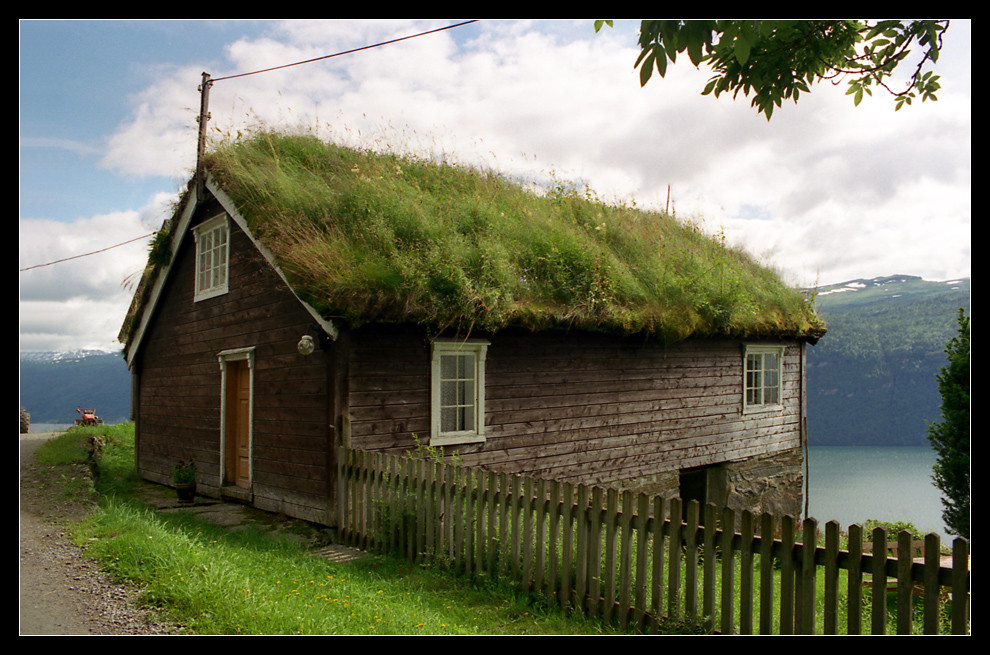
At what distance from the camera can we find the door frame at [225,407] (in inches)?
408

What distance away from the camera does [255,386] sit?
34.0ft

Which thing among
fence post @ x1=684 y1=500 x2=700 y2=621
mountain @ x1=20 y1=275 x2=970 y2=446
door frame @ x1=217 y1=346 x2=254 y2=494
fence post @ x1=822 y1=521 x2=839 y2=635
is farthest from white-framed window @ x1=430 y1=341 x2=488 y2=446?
mountain @ x1=20 y1=275 x2=970 y2=446

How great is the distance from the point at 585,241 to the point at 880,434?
74.9 m

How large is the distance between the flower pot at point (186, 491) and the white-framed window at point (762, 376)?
11.0 metres

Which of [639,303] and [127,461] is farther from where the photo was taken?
[127,461]

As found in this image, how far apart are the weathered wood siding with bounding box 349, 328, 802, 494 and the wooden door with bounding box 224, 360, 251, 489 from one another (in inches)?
142

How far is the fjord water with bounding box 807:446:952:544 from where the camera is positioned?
2975 cm

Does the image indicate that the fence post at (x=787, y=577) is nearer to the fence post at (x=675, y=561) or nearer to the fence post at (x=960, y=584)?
the fence post at (x=675, y=561)

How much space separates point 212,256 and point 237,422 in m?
3.04

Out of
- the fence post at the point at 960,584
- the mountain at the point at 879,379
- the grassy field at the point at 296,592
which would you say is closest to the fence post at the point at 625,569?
the grassy field at the point at 296,592

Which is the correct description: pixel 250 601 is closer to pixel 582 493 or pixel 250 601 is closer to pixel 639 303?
pixel 582 493

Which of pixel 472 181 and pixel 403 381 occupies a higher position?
pixel 472 181

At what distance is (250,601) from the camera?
4734mm
